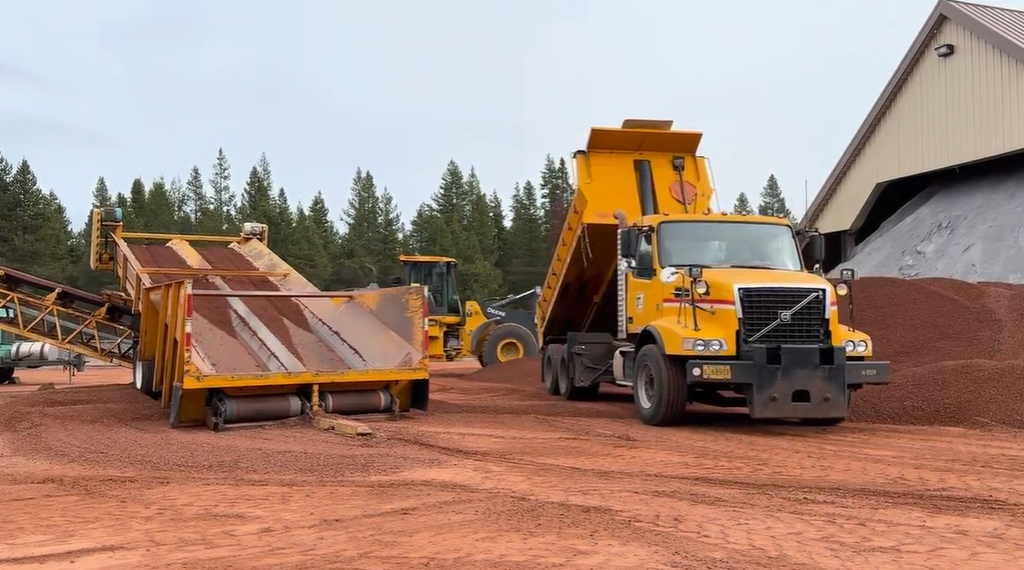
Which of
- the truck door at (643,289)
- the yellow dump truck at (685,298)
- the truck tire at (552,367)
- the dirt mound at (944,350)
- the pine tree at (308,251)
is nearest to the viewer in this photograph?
the yellow dump truck at (685,298)

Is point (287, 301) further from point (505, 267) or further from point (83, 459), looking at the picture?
point (505, 267)

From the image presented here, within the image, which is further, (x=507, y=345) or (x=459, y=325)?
(x=459, y=325)

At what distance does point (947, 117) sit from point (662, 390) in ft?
44.4

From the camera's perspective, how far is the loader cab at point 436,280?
76.6 feet

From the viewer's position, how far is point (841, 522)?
5477 mm

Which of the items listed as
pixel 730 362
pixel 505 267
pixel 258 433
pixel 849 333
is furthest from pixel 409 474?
pixel 505 267

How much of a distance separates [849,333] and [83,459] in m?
7.90

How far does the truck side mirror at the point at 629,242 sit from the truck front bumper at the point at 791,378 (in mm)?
1991

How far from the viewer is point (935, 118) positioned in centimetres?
2027

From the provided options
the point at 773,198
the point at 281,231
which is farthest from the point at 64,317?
the point at 773,198

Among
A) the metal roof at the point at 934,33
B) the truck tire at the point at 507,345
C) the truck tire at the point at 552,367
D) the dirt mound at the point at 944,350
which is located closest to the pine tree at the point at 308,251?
the truck tire at the point at 507,345

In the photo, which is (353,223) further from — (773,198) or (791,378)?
(791,378)

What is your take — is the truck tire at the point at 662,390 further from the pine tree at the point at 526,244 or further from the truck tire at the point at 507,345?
the pine tree at the point at 526,244

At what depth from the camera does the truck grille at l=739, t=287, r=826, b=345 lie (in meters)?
9.75
